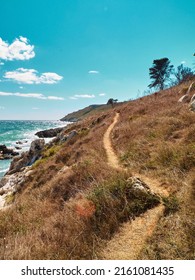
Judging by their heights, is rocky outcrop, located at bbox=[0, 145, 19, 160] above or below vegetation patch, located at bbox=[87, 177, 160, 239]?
below

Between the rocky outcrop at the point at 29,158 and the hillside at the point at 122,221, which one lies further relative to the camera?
the rocky outcrop at the point at 29,158

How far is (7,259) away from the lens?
4.11 m

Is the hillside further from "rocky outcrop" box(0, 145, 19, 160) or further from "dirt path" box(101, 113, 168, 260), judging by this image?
"rocky outcrop" box(0, 145, 19, 160)

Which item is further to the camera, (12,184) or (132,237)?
(12,184)

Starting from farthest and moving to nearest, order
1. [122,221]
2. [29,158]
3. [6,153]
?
[6,153] < [29,158] < [122,221]

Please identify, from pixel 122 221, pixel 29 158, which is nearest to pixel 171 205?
pixel 122 221

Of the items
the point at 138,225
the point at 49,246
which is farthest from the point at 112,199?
the point at 49,246

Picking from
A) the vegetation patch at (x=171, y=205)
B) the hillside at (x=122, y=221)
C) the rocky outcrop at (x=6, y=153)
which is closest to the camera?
the hillside at (x=122, y=221)

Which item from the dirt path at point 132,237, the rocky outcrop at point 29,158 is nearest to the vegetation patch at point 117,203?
the dirt path at point 132,237

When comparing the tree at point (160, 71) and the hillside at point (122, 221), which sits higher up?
the tree at point (160, 71)

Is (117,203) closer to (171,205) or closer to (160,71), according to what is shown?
(171,205)

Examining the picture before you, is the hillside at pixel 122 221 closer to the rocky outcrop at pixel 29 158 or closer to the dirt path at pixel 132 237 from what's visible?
the dirt path at pixel 132 237

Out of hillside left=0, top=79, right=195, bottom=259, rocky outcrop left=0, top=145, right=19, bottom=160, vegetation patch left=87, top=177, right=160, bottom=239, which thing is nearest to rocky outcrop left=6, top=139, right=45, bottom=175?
rocky outcrop left=0, top=145, right=19, bottom=160

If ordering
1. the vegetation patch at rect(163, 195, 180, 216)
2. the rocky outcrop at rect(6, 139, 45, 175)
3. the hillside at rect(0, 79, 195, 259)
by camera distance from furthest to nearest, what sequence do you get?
the rocky outcrop at rect(6, 139, 45, 175) < the vegetation patch at rect(163, 195, 180, 216) < the hillside at rect(0, 79, 195, 259)
